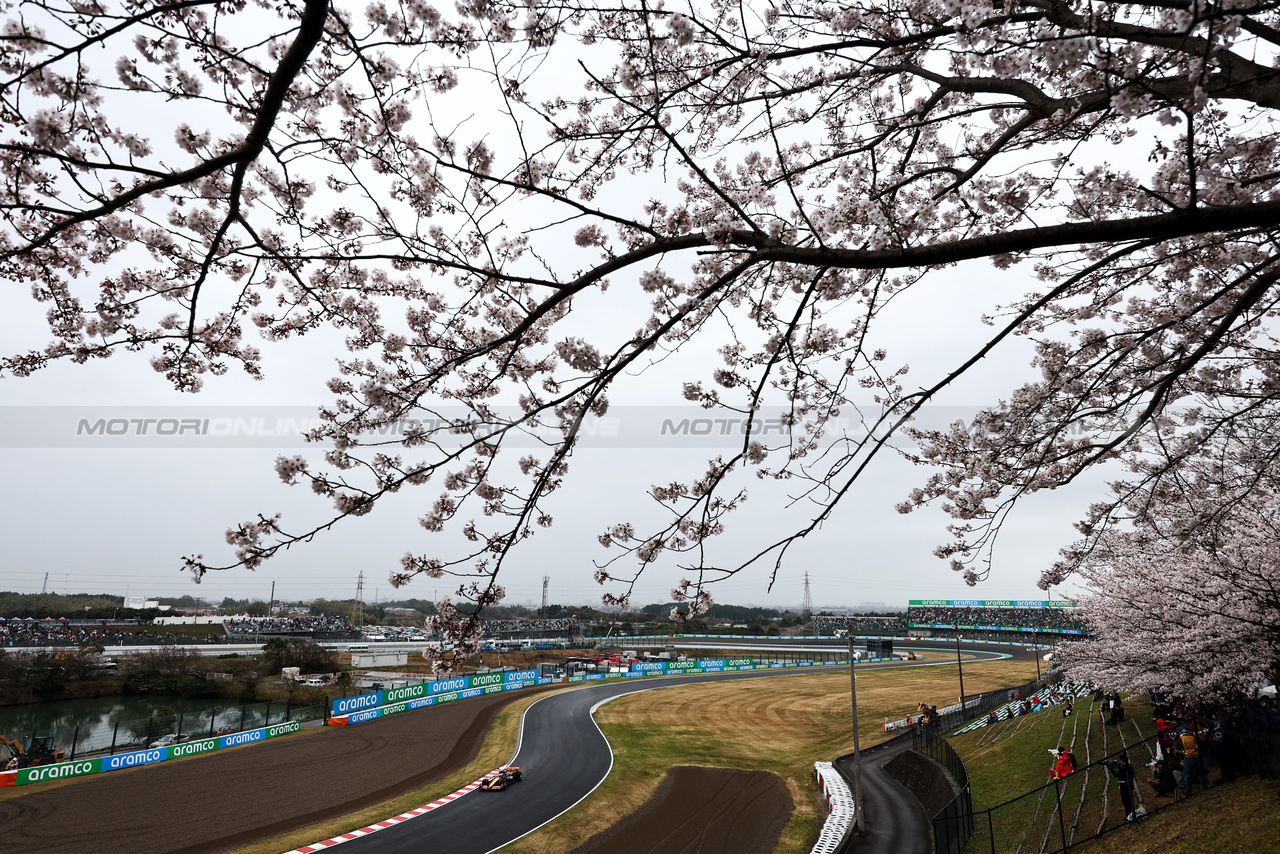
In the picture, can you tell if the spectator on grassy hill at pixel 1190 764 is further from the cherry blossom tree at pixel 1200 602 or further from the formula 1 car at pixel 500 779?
the formula 1 car at pixel 500 779

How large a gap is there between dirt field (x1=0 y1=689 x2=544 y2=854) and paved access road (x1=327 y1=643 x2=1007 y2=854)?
3042 mm

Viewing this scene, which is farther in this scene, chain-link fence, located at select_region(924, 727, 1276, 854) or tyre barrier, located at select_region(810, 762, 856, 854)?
tyre barrier, located at select_region(810, 762, 856, 854)

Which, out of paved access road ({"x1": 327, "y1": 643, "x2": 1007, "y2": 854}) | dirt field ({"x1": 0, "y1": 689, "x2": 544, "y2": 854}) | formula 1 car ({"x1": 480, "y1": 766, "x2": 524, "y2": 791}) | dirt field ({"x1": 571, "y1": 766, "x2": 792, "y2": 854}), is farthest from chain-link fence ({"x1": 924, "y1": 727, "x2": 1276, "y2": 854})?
dirt field ({"x1": 0, "y1": 689, "x2": 544, "y2": 854})

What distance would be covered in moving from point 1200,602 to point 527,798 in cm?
2038

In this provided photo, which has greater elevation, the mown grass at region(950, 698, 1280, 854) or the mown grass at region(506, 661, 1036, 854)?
the mown grass at region(950, 698, 1280, 854)

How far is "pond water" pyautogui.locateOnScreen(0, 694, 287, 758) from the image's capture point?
31859mm

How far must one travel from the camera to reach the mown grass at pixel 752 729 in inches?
763

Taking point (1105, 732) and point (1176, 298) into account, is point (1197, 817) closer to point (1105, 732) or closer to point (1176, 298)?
point (1176, 298)

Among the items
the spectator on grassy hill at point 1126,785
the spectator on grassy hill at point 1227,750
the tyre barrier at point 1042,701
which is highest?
the spectator on grassy hill at point 1227,750

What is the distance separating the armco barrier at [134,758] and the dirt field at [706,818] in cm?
2026

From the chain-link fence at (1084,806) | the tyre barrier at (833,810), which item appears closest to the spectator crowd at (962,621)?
the tyre barrier at (833,810)

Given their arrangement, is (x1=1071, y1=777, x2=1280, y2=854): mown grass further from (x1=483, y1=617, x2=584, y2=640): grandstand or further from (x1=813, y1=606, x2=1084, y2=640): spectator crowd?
(x1=813, y1=606, x2=1084, y2=640): spectator crowd

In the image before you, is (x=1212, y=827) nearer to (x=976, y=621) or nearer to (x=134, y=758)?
(x=134, y=758)

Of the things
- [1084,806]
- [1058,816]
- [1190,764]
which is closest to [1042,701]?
[1084,806]
